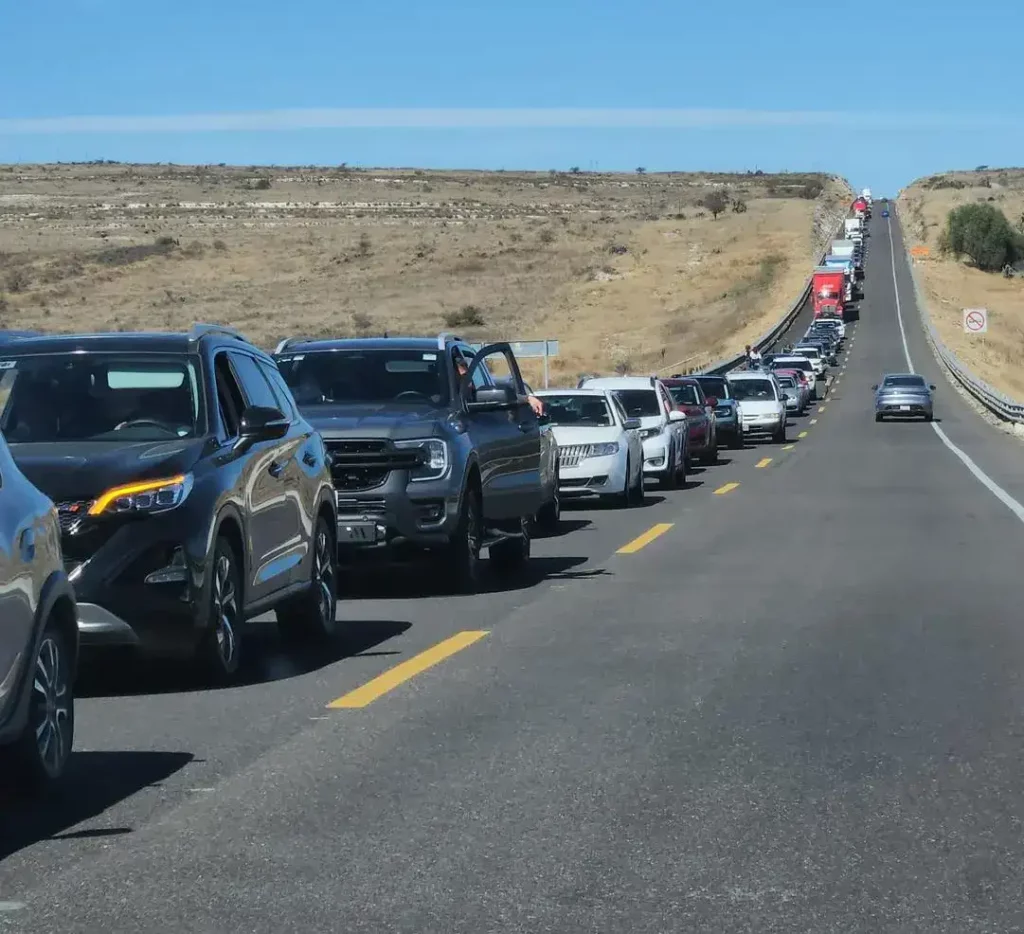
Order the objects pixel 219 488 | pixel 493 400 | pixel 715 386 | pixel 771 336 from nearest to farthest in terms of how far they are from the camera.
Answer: pixel 219 488
pixel 493 400
pixel 715 386
pixel 771 336

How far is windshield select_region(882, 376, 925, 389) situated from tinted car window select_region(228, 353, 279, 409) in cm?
4224

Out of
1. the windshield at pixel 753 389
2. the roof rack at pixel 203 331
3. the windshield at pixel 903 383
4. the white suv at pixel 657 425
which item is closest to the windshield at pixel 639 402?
the white suv at pixel 657 425

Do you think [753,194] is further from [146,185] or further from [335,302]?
[335,302]

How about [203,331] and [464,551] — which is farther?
[464,551]

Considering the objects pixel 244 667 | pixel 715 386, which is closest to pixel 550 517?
pixel 244 667

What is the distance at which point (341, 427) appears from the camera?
13789mm

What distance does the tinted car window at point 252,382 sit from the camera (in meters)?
10.6

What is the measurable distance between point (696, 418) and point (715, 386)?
788 cm

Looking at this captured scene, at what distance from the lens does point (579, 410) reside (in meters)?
23.7

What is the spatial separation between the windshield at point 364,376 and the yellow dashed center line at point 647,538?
3.12m

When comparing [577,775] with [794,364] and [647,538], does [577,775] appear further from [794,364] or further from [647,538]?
[794,364]

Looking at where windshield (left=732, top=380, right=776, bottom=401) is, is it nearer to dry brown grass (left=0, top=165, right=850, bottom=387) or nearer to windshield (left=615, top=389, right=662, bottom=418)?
windshield (left=615, top=389, right=662, bottom=418)

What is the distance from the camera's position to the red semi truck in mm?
99688

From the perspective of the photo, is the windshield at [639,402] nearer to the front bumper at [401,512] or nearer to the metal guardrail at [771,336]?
the front bumper at [401,512]
